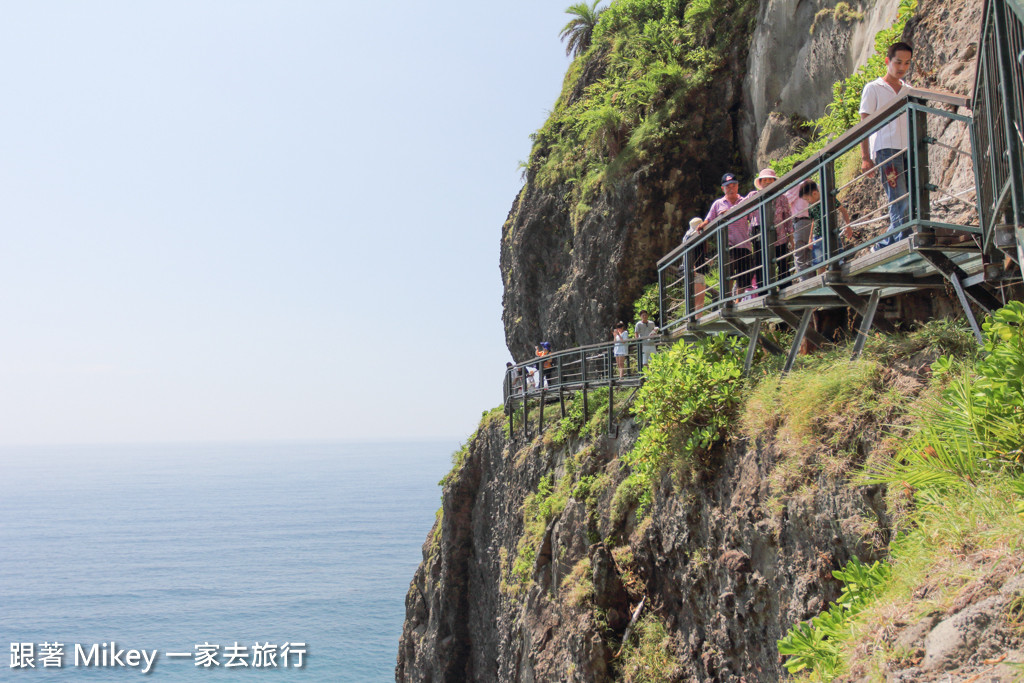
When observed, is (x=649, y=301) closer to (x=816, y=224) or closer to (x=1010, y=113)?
(x=816, y=224)

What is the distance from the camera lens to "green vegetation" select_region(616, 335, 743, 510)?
27.2ft

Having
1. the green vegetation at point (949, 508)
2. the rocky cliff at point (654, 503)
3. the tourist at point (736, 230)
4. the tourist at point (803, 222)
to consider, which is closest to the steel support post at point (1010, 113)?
the green vegetation at point (949, 508)

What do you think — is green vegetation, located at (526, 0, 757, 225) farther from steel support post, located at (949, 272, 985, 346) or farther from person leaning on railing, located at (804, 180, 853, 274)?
steel support post, located at (949, 272, 985, 346)

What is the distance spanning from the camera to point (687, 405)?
8438mm

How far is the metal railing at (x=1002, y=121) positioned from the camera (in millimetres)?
3807

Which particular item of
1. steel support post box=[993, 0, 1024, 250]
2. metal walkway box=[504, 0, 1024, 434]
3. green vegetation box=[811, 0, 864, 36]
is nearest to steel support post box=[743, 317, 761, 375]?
metal walkway box=[504, 0, 1024, 434]

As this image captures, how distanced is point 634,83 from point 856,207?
12751mm

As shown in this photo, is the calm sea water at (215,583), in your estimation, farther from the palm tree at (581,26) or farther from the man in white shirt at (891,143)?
the man in white shirt at (891,143)

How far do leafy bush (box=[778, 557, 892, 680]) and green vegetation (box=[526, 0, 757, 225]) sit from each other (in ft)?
57.8

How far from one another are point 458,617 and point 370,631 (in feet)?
163

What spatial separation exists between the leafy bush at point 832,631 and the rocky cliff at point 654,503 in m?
0.63

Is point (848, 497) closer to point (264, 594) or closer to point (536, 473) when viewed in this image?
point (536, 473)

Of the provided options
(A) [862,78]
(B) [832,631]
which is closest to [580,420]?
(A) [862,78]

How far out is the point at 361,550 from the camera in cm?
10394
